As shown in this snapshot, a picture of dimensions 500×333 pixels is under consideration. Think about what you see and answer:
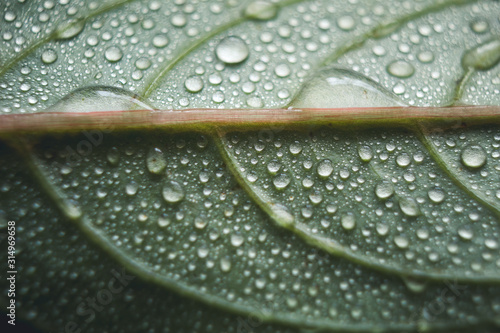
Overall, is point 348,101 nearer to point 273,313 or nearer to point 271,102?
point 271,102

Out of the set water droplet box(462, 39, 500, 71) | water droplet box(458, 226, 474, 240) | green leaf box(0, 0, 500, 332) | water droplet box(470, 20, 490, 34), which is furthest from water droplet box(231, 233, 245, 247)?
water droplet box(470, 20, 490, 34)

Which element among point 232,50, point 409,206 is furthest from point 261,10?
point 409,206

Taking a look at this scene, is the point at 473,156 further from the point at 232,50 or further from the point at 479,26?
the point at 232,50

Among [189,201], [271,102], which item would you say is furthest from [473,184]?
[189,201]

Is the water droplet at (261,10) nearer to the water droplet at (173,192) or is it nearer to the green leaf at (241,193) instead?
the green leaf at (241,193)

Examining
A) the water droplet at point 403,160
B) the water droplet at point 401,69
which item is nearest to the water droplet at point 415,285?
the water droplet at point 403,160

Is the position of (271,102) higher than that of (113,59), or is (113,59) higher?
(113,59)

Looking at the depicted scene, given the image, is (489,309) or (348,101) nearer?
(489,309)

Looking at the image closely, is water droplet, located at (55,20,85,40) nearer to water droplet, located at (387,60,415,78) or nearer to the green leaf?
the green leaf
